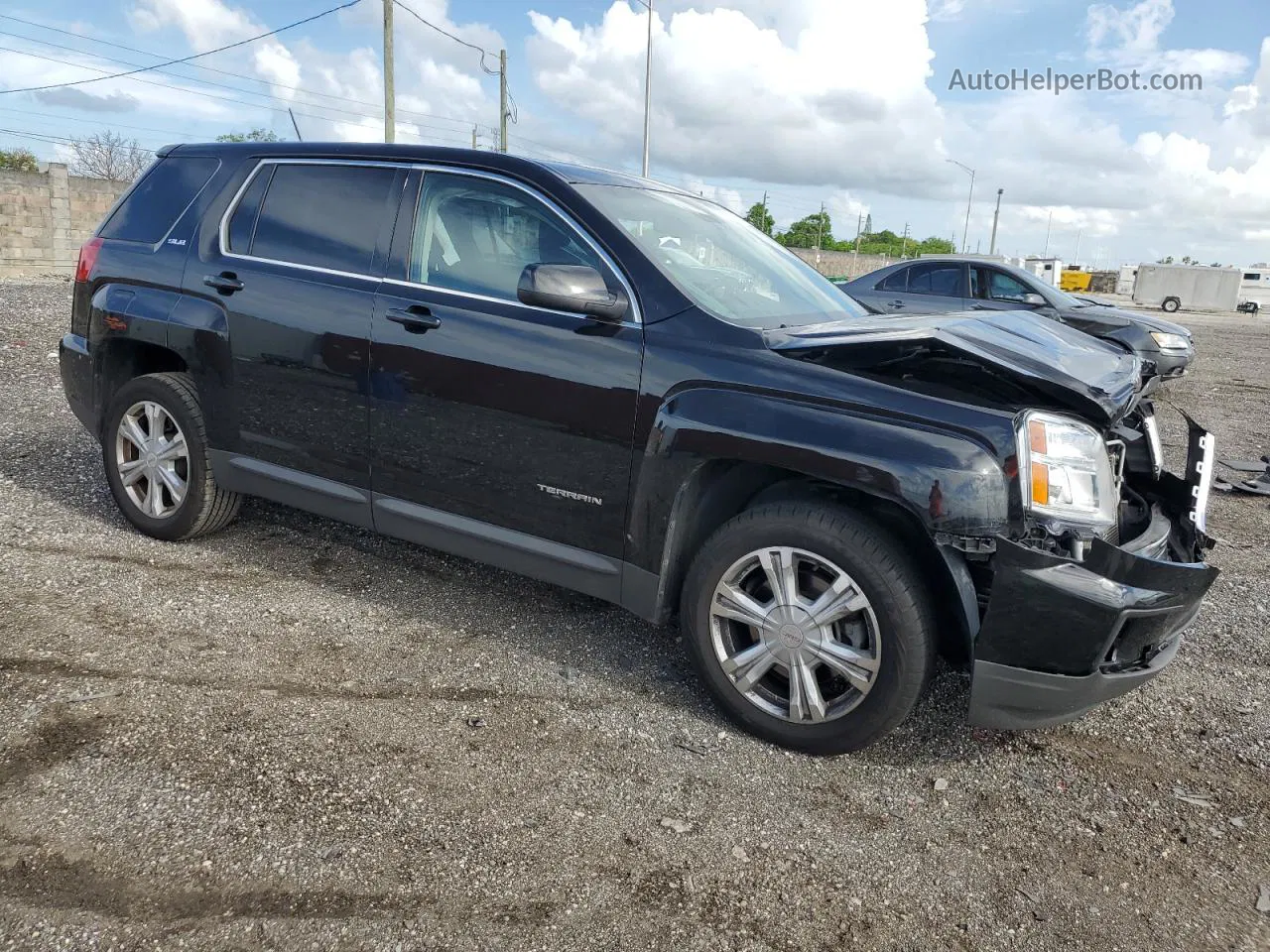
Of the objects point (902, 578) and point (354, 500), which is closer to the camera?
point (902, 578)

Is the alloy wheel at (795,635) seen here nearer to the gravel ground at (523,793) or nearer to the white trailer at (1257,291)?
the gravel ground at (523,793)

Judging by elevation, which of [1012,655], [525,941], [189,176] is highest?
[189,176]

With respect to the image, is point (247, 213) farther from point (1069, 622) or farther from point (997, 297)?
point (997, 297)

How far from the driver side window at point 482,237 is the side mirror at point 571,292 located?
16cm

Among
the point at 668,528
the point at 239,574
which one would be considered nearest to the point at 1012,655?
the point at 668,528

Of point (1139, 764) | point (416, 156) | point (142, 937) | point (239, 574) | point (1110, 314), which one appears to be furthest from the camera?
point (1110, 314)

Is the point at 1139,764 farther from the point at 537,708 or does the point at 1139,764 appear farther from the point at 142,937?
the point at 142,937

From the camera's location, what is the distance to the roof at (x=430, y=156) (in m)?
3.63

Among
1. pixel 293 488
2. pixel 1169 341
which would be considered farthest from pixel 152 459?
pixel 1169 341

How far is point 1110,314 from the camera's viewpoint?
10977 millimetres

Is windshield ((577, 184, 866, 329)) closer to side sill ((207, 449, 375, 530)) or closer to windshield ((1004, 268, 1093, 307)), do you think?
side sill ((207, 449, 375, 530))

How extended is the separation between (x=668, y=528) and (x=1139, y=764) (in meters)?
1.73

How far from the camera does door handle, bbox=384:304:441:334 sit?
3.62m

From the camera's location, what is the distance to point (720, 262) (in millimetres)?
3764
